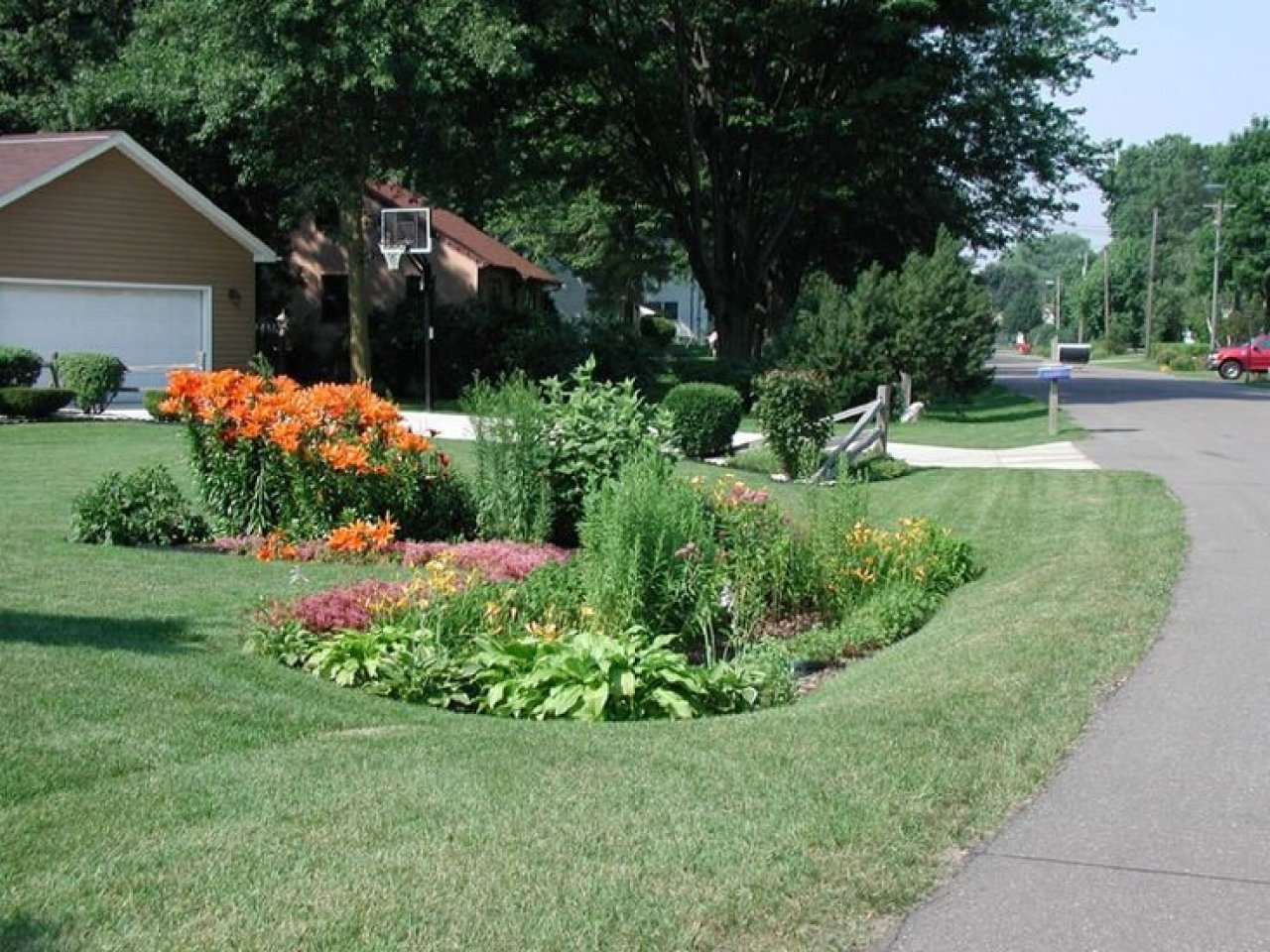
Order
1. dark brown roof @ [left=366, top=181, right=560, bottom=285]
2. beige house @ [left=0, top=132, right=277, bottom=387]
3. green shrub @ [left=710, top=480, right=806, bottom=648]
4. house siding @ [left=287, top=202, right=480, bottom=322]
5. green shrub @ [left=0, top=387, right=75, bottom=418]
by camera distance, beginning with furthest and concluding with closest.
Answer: house siding @ [left=287, top=202, right=480, bottom=322]
dark brown roof @ [left=366, top=181, right=560, bottom=285]
beige house @ [left=0, top=132, right=277, bottom=387]
green shrub @ [left=0, top=387, right=75, bottom=418]
green shrub @ [left=710, top=480, right=806, bottom=648]

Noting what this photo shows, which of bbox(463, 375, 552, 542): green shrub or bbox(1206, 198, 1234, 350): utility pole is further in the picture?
→ bbox(1206, 198, 1234, 350): utility pole

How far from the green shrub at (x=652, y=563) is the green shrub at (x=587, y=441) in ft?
6.95

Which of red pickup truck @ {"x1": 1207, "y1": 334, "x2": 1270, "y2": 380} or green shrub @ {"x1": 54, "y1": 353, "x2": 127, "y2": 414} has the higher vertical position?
red pickup truck @ {"x1": 1207, "y1": 334, "x2": 1270, "y2": 380}

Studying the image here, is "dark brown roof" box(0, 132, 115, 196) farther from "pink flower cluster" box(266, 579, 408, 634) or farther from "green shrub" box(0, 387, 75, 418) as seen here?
"pink flower cluster" box(266, 579, 408, 634)

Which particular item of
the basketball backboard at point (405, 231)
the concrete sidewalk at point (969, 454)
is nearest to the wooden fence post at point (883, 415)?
the concrete sidewalk at point (969, 454)

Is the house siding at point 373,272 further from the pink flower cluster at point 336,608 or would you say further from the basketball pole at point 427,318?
the pink flower cluster at point 336,608

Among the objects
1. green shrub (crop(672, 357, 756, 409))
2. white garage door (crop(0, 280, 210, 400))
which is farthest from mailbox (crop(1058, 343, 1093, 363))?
white garage door (crop(0, 280, 210, 400))

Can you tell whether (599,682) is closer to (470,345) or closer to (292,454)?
(292,454)

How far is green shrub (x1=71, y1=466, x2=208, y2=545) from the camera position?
11930 mm

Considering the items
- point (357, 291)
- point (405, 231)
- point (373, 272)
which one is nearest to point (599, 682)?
point (405, 231)

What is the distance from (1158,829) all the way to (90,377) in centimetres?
2421

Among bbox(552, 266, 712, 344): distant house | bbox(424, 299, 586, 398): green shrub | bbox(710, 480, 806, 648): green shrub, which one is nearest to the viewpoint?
bbox(710, 480, 806, 648): green shrub

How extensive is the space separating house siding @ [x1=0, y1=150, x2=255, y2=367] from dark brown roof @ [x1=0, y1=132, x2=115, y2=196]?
503 mm

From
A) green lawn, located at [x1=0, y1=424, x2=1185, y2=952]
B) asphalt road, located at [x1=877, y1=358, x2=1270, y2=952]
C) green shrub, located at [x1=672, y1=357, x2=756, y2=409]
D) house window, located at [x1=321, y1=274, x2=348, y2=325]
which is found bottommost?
asphalt road, located at [x1=877, y1=358, x2=1270, y2=952]
